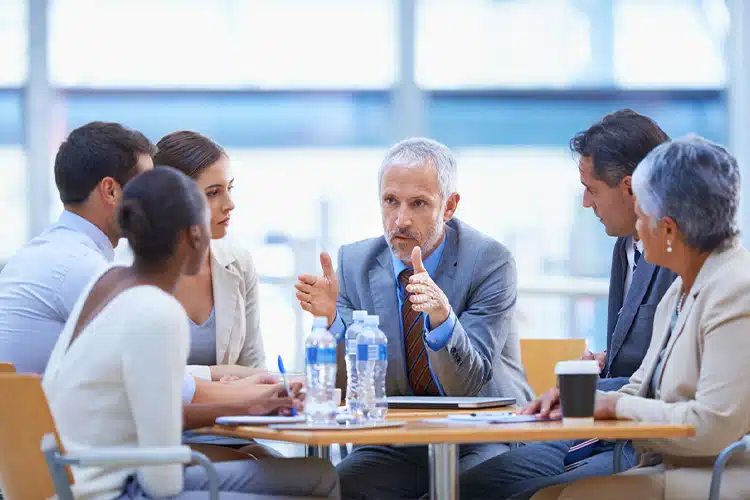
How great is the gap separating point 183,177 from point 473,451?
1.38 m

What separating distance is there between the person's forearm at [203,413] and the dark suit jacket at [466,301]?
2.45ft

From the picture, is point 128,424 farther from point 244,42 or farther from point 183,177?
point 244,42

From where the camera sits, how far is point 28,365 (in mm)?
2957

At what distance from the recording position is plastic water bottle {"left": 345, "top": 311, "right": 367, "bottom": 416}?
8.56ft

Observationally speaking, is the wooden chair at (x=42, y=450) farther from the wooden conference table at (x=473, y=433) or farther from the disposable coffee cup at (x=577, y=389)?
the disposable coffee cup at (x=577, y=389)

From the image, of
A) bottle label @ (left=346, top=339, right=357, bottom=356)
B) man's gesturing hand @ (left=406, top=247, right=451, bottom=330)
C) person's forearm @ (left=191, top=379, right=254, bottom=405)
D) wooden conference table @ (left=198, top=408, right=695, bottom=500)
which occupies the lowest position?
person's forearm @ (left=191, top=379, right=254, bottom=405)

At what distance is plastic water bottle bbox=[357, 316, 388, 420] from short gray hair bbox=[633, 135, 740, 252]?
0.74 m

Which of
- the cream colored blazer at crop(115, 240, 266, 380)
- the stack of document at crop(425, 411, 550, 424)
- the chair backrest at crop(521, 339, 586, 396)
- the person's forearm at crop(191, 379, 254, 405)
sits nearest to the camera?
the stack of document at crop(425, 411, 550, 424)

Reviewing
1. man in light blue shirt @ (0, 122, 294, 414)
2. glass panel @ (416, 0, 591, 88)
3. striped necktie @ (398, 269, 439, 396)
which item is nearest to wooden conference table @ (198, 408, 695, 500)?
man in light blue shirt @ (0, 122, 294, 414)

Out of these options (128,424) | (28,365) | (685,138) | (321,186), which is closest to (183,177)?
(128,424)

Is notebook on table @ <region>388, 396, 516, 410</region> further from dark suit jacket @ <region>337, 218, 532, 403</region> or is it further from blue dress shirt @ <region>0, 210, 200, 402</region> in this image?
blue dress shirt @ <region>0, 210, 200, 402</region>

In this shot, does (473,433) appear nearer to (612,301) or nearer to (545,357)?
(612,301)

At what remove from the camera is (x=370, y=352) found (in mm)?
2609

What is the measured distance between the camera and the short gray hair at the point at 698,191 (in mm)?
2457
